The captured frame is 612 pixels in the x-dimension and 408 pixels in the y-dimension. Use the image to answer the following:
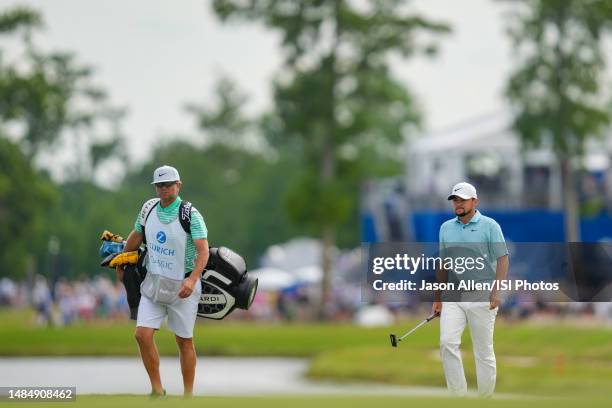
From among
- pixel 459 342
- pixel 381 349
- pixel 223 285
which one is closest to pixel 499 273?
pixel 459 342

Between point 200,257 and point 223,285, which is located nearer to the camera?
point 200,257

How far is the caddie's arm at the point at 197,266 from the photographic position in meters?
14.0

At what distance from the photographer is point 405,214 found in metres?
63.0

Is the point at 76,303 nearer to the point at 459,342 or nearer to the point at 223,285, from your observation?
the point at 223,285

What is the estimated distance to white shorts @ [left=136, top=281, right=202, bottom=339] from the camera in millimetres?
14195

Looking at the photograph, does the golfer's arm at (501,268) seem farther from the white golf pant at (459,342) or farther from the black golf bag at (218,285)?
the black golf bag at (218,285)

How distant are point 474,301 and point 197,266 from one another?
7.75ft

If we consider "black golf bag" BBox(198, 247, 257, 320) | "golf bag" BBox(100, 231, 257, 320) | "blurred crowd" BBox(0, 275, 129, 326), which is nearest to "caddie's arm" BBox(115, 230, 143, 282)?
"golf bag" BBox(100, 231, 257, 320)

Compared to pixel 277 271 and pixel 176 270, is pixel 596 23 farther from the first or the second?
pixel 176 270

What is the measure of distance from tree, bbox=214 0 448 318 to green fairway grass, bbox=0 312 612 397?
285 inches

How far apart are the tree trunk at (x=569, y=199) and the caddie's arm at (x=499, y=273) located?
4302cm

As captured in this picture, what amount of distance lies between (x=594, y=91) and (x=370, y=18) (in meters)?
8.29

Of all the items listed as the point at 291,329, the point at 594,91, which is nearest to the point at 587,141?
the point at 594,91

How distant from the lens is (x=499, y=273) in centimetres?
1418
